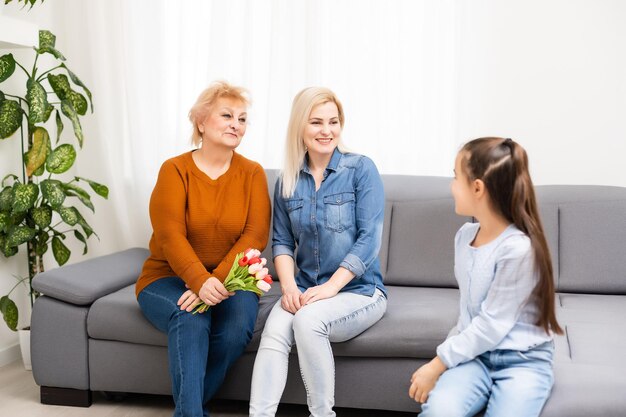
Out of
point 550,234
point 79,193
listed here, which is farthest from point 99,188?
point 550,234

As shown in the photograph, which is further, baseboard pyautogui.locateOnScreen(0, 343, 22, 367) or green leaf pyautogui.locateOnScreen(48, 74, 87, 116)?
baseboard pyautogui.locateOnScreen(0, 343, 22, 367)

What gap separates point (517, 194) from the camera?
2.00 meters

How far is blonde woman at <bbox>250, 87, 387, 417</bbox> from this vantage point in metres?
2.58

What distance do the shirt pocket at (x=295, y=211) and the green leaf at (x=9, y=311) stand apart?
1475mm

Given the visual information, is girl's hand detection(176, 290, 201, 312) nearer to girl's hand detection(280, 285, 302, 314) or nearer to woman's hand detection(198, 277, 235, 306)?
woman's hand detection(198, 277, 235, 306)

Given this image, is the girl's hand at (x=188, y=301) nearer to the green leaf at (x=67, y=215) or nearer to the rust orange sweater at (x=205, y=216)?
the rust orange sweater at (x=205, y=216)

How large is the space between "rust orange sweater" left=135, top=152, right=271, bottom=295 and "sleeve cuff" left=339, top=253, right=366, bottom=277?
364mm

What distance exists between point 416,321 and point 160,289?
89 cm

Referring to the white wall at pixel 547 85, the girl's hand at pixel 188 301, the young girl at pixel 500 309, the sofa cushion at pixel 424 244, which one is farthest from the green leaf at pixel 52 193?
the young girl at pixel 500 309

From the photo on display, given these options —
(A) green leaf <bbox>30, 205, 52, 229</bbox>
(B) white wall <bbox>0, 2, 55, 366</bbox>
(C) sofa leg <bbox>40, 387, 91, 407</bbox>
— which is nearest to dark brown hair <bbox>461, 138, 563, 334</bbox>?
(C) sofa leg <bbox>40, 387, 91, 407</bbox>

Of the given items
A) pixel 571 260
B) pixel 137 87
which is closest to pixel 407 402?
pixel 571 260

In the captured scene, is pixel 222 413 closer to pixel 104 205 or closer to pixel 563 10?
pixel 104 205

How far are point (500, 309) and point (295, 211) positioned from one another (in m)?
1.00

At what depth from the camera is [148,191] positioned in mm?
3965
